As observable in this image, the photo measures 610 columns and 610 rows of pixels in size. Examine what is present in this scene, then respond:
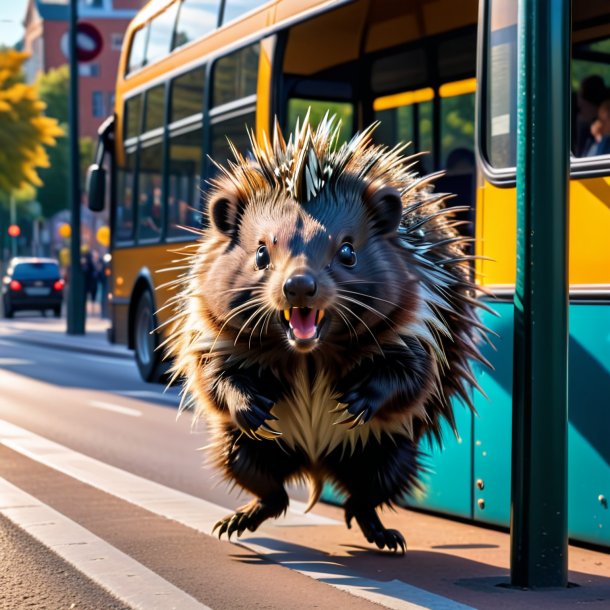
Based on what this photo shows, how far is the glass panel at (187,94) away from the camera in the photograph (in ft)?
39.0

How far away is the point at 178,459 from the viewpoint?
30.9 feet

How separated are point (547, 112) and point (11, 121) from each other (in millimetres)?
40559

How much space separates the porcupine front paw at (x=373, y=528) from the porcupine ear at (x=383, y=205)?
4.18ft

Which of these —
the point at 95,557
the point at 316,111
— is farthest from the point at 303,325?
the point at 316,111

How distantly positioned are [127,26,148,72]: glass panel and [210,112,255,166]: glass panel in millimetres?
3441

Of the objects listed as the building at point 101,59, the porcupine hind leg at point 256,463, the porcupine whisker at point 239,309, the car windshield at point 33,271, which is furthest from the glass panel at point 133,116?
the building at point 101,59

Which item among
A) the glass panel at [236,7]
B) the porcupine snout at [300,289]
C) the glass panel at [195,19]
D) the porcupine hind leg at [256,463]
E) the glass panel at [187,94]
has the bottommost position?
the porcupine hind leg at [256,463]

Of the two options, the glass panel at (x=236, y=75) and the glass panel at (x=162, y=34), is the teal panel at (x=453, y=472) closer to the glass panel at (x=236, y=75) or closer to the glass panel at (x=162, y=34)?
the glass panel at (x=236, y=75)

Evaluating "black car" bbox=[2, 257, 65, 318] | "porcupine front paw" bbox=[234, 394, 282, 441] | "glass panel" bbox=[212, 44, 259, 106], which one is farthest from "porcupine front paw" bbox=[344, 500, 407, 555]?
"black car" bbox=[2, 257, 65, 318]

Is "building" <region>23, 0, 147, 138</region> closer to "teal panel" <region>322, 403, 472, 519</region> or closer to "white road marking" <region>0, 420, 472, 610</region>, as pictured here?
"white road marking" <region>0, 420, 472, 610</region>

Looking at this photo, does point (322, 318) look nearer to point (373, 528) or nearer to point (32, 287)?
point (373, 528)

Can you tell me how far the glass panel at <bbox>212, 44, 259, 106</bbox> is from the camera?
9758 millimetres

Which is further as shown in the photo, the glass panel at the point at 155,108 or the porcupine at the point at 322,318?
the glass panel at the point at 155,108

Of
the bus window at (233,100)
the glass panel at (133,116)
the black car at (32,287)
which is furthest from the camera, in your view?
the black car at (32,287)
